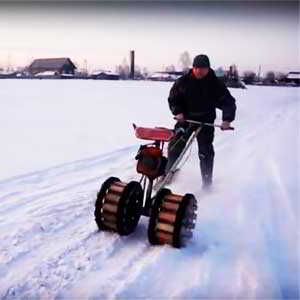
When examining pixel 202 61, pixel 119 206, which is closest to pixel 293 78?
pixel 202 61

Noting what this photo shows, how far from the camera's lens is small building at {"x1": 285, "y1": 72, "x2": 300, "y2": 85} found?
1.78 metres

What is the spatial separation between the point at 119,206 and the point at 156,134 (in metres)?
0.31

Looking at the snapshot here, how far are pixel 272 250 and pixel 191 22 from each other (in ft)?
3.52

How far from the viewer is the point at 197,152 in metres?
2.08

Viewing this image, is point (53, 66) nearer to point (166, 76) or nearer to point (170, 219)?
point (166, 76)

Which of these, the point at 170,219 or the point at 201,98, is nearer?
the point at 170,219

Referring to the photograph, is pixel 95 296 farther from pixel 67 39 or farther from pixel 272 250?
pixel 67 39

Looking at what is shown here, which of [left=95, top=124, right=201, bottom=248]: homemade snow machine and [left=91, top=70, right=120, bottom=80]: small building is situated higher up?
[left=91, top=70, right=120, bottom=80]: small building

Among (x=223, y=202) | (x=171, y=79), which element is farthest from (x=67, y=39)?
(x=223, y=202)

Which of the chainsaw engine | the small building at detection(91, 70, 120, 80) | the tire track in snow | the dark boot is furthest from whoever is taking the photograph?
the dark boot

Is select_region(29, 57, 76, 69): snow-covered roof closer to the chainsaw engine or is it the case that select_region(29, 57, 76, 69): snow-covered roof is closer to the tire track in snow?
the tire track in snow

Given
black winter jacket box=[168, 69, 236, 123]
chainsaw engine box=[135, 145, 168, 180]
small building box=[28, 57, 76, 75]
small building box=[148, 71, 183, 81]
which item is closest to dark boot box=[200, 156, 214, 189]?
black winter jacket box=[168, 69, 236, 123]

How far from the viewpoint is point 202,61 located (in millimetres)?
1784

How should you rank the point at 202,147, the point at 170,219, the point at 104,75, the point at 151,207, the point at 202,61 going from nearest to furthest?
the point at 170,219 < the point at 151,207 < the point at 202,61 < the point at 104,75 < the point at 202,147
